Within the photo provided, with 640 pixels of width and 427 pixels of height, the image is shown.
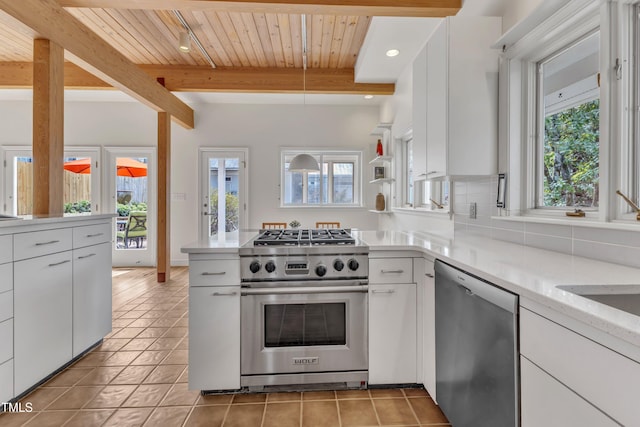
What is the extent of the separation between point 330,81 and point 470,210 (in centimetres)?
296

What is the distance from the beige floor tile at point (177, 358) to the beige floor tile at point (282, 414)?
0.86 meters

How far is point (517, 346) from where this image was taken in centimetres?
106

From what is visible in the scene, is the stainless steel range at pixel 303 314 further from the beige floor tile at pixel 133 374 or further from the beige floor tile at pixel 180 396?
the beige floor tile at pixel 133 374

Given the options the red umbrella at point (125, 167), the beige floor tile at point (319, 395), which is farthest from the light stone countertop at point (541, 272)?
the red umbrella at point (125, 167)

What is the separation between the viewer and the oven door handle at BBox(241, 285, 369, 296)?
188 cm

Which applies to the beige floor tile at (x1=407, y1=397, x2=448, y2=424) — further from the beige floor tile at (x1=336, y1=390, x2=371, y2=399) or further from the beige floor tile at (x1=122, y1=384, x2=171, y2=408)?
the beige floor tile at (x1=122, y1=384, x2=171, y2=408)

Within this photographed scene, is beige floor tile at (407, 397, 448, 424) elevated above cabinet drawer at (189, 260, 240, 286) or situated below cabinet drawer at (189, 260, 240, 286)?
below

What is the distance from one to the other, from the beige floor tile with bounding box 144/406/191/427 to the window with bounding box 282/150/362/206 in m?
4.11

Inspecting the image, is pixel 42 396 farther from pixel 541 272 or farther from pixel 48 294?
pixel 541 272

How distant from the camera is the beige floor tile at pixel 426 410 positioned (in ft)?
5.61

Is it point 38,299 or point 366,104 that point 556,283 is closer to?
point 38,299

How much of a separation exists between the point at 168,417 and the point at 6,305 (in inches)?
41.6

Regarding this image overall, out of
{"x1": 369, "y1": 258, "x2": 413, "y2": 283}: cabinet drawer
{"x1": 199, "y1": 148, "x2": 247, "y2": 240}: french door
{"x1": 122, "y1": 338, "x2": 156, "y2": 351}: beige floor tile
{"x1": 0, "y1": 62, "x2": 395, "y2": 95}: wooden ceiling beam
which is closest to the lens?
{"x1": 369, "y1": 258, "x2": 413, "y2": 283}: cabinet drawer

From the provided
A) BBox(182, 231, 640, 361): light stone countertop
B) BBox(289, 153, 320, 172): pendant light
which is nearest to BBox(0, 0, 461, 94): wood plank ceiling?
BBox(289, 153, 320, 172): pendant light
